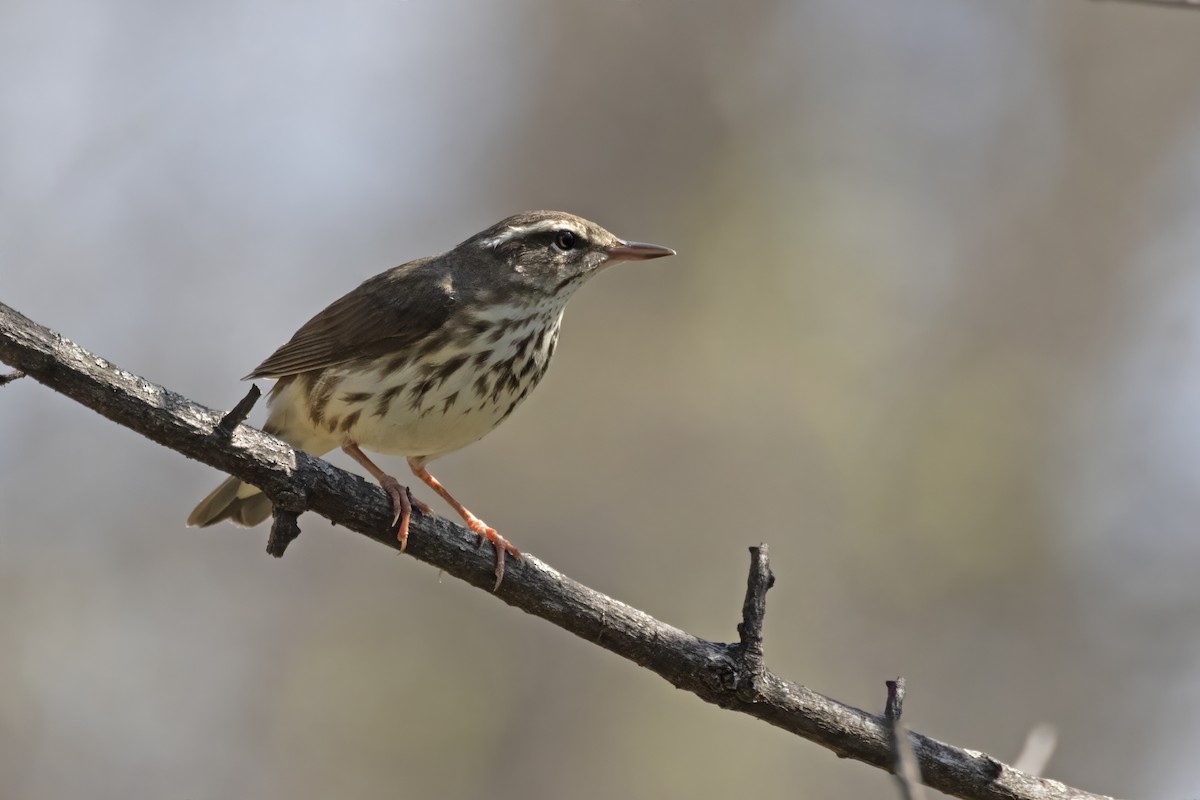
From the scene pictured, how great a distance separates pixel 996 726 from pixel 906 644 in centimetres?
99

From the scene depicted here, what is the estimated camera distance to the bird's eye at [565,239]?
6.66 metres

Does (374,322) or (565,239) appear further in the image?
(565,239)

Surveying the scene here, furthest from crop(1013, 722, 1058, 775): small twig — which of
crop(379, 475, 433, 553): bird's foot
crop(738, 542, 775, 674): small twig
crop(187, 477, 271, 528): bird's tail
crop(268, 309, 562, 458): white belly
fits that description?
crop(187, 477, 271, 528): bird's tail

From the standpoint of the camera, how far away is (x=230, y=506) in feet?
22.5

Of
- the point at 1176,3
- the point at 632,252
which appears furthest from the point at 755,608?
the point at 632,252

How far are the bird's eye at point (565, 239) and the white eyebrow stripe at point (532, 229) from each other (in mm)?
22

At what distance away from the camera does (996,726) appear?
10.5 meters

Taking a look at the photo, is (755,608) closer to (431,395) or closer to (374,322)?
(431,395)

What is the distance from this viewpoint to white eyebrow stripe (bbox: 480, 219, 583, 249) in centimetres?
667

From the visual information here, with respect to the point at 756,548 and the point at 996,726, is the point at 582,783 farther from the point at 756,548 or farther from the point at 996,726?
the point at 756,548

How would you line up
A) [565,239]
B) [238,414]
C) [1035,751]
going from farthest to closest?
[565,239], [238,414], [1035,751]

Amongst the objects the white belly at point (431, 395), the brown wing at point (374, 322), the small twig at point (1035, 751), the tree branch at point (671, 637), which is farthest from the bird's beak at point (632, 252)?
the small twig at point (1035, 751)

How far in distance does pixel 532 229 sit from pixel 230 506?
7.52 feet

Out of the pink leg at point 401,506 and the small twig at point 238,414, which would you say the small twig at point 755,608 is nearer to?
the pink leg at point 401,506
